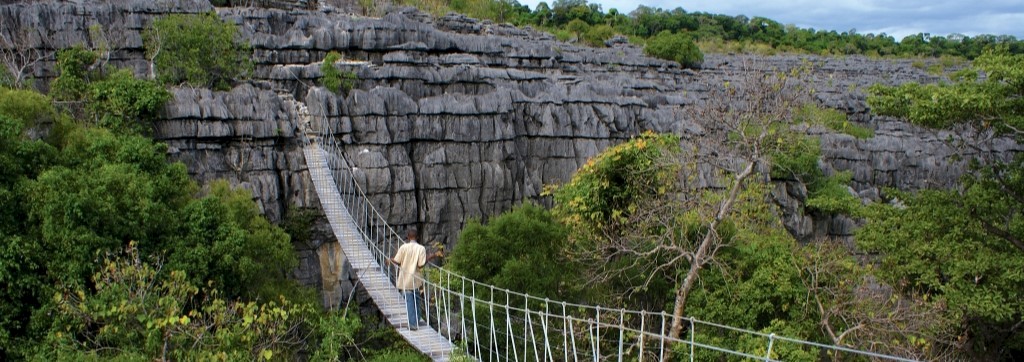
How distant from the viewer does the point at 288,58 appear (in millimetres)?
15664

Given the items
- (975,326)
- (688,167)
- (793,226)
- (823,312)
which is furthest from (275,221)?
(793,226)

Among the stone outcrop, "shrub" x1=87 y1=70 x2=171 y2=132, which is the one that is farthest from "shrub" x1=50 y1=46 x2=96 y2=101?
the stone outcrop

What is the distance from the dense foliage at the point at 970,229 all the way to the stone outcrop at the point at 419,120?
2.77 feet

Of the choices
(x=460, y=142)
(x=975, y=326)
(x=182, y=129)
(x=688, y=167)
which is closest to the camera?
(x=688, y=167)

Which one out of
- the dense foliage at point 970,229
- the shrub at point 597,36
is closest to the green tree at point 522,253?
the dense foliage at point 970,229

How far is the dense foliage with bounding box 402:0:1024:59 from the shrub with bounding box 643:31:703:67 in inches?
289

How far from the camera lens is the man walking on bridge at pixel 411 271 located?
7.05m

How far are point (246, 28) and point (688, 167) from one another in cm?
1164

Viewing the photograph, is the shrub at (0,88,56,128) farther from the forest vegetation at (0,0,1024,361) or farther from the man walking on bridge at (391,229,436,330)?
the man walking on bridge at (391,229,436,330)

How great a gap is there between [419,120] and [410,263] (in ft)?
18.5

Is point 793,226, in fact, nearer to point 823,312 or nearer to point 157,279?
point 823,312

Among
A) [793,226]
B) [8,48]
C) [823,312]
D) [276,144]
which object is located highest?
[8,48]

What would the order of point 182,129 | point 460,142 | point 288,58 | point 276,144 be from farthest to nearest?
point 288,58 < point 460,142 < point 276,144 < point 182,129

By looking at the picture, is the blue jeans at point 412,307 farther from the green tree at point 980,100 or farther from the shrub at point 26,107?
the green tree at point 980,100
